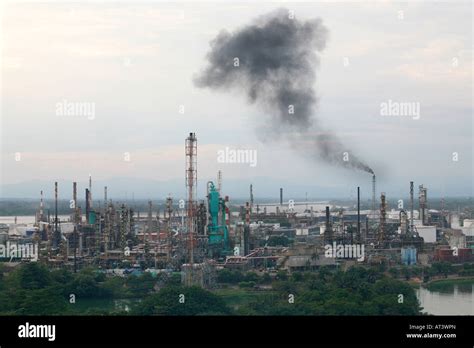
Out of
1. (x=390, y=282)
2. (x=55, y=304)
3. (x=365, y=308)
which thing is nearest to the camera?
(x=365, y=308)

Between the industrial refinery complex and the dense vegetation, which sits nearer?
the dense vegetation

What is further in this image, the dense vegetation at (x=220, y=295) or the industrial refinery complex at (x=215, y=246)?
the industrial refinery complex at (x=215, y=246)

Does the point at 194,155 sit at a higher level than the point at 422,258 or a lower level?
higher

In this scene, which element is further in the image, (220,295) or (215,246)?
(215,246)

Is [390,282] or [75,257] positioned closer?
[390,282]

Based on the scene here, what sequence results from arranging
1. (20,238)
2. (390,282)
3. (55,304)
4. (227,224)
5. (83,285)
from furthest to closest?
(20,238) → (227,224) → (83,285) → (390,282) → (55,304)
